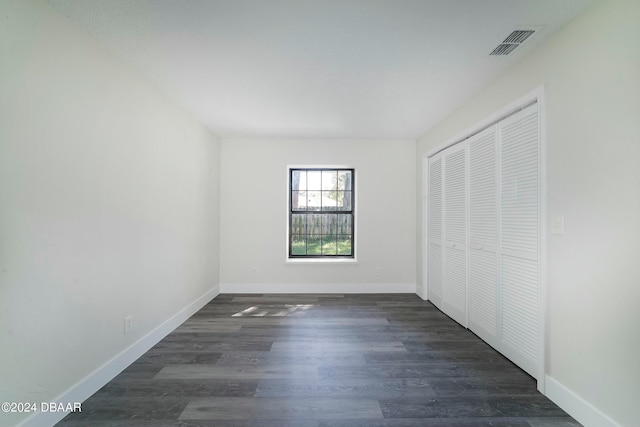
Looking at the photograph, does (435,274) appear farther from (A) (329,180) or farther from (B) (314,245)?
(A) (329,180)

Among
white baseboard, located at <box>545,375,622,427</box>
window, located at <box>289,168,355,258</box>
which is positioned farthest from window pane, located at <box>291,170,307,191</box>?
white baseboard, located at <box>545,375,622,427</box>

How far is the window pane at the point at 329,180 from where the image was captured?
14.8ft

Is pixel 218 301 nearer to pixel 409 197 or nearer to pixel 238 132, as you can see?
pixel 238 132

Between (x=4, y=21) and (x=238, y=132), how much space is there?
8.62 ft

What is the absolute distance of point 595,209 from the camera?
1.54 m

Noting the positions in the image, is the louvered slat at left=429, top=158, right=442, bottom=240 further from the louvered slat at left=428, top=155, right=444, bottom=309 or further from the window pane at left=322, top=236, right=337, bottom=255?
the window pane at left=322, top=236, right=337, bottom=255

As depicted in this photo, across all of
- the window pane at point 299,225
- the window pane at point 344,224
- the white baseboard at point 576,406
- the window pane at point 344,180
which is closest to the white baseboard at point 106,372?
the window pane at point 299,225

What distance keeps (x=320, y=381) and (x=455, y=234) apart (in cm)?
226

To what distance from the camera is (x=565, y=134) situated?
1724 mm

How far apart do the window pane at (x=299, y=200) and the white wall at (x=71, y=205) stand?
82.6 inches

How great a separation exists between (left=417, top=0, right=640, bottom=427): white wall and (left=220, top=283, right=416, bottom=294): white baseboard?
2464mm

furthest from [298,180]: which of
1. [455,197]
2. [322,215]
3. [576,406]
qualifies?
[576,406]

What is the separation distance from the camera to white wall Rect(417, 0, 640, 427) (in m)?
1.37

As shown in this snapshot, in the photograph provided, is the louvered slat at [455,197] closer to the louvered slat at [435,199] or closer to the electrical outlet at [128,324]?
the louvered slat at [435,199]
